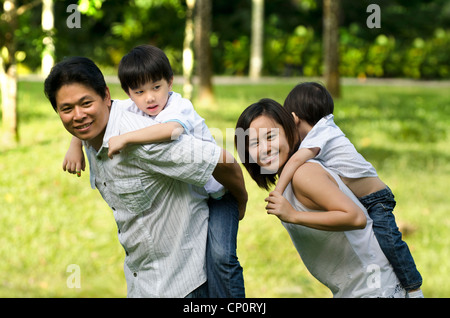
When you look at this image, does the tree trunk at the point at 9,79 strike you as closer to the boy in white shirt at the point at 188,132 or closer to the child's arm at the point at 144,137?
the boy in white shirt at the point at 188,132

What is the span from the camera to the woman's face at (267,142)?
2.45 meters

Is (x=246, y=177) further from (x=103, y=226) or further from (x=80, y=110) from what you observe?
(x=80, y=110)

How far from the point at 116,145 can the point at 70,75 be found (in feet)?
1.14

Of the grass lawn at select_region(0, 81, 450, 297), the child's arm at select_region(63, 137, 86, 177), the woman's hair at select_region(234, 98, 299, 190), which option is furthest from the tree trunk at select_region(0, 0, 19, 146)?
the woman's hair at select_region(234, 98, 299, 190)

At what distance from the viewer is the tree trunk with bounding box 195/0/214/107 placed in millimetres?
11023

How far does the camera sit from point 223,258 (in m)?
2.51

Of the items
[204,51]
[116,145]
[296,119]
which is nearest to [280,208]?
[296,119]

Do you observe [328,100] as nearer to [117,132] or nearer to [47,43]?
[117,132]

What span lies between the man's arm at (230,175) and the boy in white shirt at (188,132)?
2cm

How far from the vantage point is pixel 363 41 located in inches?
814

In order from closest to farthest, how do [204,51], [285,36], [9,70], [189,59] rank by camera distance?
[9,70] → [189,59] → [204,51] → [285,36]

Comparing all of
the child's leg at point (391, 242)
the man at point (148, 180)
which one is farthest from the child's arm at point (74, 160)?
the child's leg at point (391, 242)

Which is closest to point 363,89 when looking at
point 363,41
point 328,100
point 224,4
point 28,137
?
point 363,41
